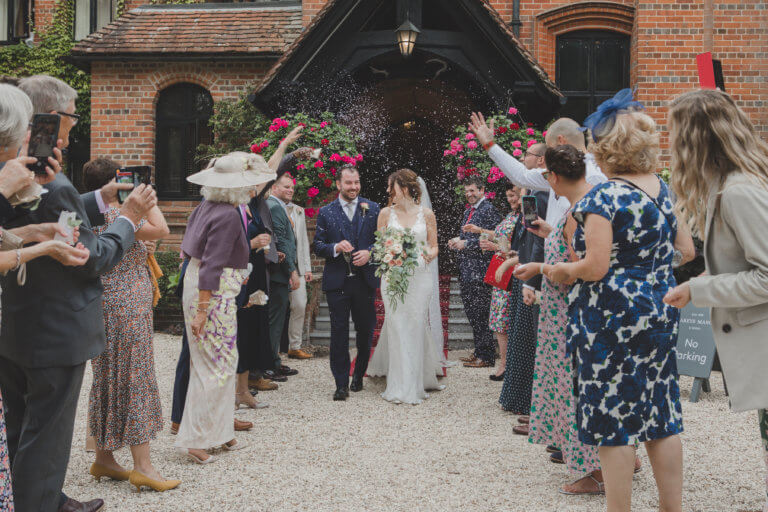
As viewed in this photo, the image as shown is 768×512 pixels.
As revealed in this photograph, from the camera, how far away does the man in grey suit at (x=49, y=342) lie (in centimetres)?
272

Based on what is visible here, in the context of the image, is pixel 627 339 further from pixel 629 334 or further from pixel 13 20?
pixel 13 20

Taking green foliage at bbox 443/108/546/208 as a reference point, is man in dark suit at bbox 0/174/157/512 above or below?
below

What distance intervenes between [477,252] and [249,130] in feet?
16.8

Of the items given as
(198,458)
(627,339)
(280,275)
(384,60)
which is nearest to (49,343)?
(198,458)

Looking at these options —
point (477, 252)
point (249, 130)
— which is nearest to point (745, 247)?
point (477, 252)

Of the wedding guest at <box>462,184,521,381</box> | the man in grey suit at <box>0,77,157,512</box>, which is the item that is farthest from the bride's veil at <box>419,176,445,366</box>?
the man in grey suit at <box>0,77,157,512</box>

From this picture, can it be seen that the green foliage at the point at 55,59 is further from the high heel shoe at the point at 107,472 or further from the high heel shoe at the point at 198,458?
the high heel shoe at the point at 107,472

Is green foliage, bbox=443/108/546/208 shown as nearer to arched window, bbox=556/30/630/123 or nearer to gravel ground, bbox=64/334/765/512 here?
arched window, bbox=556/30/630/123

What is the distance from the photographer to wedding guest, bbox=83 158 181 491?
12.1ft

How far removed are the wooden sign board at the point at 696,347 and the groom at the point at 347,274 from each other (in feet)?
10.00

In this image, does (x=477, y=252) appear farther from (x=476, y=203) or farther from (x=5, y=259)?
(x=5, y=259)

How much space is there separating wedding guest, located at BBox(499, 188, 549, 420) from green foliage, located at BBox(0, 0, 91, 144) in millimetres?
10568

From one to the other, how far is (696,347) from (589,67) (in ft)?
21.6

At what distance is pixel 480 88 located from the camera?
1039 cm
